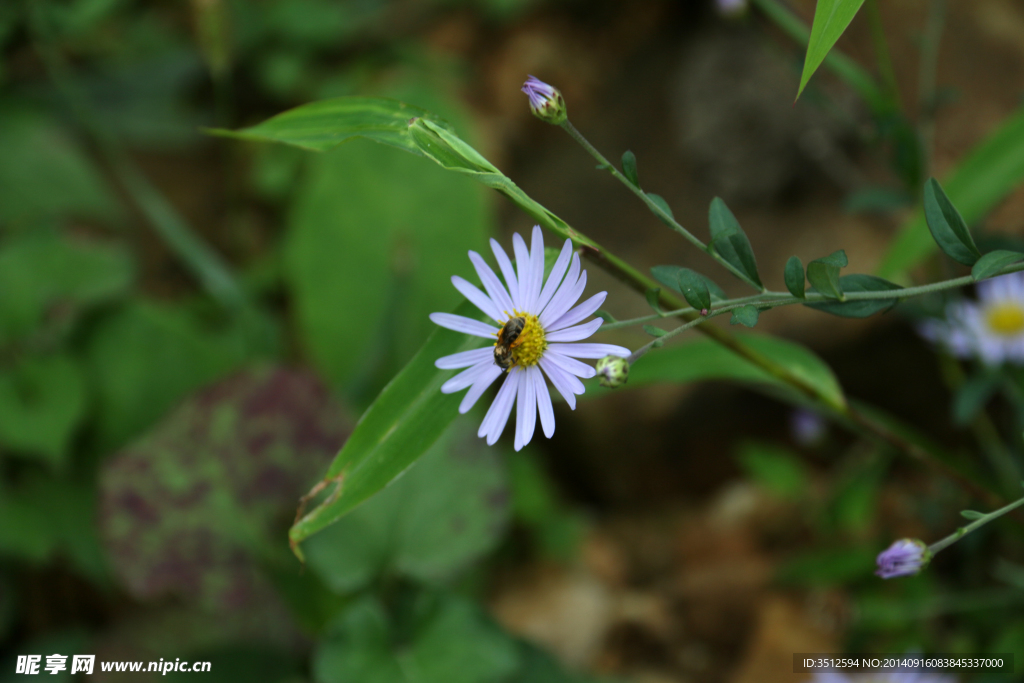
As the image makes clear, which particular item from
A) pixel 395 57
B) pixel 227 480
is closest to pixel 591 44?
pixel 395 57

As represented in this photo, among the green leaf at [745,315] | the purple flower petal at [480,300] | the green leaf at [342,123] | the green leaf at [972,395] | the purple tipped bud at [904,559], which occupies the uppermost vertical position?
the green leaf at [342,123]

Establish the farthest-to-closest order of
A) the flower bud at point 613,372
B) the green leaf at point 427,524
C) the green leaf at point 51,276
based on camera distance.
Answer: the green leaf at point 51,276
the green leaf at point 427,524
the flower bud at point 613,372

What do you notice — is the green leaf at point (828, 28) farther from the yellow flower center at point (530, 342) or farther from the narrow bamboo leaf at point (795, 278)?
the yellow flower center at point (530, 342)

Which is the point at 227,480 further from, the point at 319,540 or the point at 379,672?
the point at 379,672

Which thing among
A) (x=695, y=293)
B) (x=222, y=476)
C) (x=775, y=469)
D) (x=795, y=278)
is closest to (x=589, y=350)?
(x=695, y=293)

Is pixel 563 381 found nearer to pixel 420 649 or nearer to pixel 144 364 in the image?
pixel 420 649

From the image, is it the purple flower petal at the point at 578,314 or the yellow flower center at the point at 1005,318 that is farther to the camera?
the yellow flower center at the point at 1005,318

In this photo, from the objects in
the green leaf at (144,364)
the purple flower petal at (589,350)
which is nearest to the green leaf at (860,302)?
the purple flower petal at (589,350)
